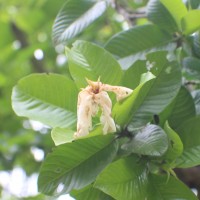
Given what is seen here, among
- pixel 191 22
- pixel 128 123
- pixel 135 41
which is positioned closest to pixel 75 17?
pixel 135 41

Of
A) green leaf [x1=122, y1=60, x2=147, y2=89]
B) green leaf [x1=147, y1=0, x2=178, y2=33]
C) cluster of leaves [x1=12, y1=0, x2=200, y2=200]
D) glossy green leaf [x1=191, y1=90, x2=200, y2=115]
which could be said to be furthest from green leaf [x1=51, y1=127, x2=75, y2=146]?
green leaf [x1=147, y1=0, x2=178, y2=33]

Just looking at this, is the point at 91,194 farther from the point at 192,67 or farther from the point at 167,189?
the point at 192,67

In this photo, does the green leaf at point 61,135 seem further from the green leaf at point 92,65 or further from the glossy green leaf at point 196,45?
the glossy green leaf at point 196,45

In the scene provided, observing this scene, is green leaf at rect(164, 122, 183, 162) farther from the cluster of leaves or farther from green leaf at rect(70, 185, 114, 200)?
green leaf at rect(70, 185, 114, 200)

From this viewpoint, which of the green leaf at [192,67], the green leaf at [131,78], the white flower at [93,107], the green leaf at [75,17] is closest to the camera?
the white flower at [93,107]

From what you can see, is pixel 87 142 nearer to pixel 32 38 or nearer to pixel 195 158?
pixel 195 158

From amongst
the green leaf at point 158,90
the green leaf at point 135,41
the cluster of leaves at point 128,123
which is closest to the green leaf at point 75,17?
the green leaf at point 135,41

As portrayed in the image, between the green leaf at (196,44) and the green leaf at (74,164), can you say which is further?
the green leaf at (196,44)
